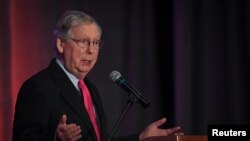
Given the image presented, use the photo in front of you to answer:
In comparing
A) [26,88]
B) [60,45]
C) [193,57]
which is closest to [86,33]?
[60,45]

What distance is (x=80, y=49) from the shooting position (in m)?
2.60

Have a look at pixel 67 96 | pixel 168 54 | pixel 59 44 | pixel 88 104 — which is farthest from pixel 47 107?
pixel 168 54

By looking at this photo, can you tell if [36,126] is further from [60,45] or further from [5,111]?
[5,111]

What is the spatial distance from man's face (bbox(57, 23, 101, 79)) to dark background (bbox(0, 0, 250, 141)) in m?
0.96

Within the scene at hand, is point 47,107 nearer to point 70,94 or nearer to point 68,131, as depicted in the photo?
point 70,94

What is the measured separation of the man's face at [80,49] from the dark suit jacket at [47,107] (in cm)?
7

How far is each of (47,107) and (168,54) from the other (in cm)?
148

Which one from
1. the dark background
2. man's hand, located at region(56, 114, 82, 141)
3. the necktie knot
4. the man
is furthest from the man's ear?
the dark background

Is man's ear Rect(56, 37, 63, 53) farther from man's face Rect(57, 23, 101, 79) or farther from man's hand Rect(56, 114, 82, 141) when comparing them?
man's hand Rect(56, 114, 82, 141)

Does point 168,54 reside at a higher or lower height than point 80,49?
lower

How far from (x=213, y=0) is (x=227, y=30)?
22 cm

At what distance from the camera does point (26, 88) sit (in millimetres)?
2396

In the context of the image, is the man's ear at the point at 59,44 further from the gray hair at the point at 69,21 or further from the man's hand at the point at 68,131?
the man's hand at the point at 68,131

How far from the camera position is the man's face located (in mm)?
2586
